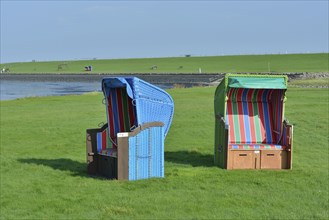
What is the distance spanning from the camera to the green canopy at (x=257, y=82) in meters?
12.1

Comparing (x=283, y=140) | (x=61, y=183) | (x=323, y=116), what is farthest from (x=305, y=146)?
(x=61, y=183)

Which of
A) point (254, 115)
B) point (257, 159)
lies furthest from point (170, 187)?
point (254, 115)

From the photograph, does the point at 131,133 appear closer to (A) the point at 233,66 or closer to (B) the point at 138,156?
(B) the point at 138,156

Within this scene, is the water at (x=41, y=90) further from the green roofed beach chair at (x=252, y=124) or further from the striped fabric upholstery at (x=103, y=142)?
the striped fabric upholstery at (x=103, y=142)

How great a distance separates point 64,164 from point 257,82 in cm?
509

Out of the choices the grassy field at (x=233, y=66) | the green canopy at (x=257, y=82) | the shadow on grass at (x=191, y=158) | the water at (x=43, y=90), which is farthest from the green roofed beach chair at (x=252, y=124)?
the grassy field at (x=233, y=66)

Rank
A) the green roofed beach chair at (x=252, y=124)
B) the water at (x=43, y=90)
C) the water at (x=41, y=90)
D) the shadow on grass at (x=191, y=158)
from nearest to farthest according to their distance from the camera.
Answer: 1. the green roofed beach chair at (x=252, y=124)
2. the shadow on grass at (x=191, y=158)
3. the water at (x=43, y=90)
4. the water at (x=41, y=90)

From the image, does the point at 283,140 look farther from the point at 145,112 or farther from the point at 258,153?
the point at 145,112

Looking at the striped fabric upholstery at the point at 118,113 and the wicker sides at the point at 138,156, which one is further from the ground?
the striped fabric upholstery at the point at 118,113

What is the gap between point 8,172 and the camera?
11.6 meters

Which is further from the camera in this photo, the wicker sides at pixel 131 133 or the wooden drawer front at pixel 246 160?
the wooden drawer front at pixel 246 160

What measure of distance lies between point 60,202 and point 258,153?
5.18 metres

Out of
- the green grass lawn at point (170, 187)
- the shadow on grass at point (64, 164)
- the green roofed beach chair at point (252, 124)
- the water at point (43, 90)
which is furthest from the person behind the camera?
the water at point (43, 90)

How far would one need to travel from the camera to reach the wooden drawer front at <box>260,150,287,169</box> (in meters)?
12.2
